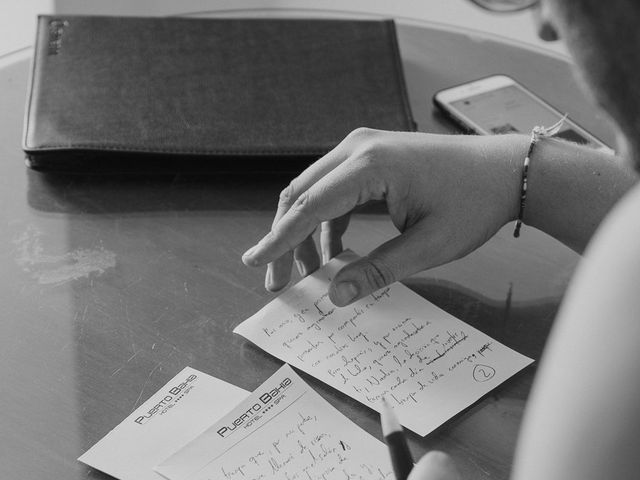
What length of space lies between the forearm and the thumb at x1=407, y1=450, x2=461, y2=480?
0.40 metres

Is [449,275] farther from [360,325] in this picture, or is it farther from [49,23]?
[49,23]

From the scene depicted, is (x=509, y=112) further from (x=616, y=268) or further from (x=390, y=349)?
(x=616, y=268)

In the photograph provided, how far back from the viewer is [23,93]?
126 centimetres

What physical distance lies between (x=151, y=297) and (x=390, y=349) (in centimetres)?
23

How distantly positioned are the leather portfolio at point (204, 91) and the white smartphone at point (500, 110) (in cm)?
7

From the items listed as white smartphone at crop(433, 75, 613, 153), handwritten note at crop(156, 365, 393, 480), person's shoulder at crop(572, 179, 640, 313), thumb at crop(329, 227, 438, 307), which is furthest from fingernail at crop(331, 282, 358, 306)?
person's shoulder at crop(572, 179, 640, 313)

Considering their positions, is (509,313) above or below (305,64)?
below

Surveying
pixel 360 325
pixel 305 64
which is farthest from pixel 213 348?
pixel 305 64

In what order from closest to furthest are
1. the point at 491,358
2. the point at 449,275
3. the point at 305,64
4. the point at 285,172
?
the point at 491,358 < the point at 449,275 < the point at 285,172 < the point at 305,64

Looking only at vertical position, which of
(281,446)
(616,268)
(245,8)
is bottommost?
(245,8)

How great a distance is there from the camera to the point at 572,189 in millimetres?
1004

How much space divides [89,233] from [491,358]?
0.43 m

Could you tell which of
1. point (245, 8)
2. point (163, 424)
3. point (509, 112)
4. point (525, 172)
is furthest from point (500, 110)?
point (245, 8)

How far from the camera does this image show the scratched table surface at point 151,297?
2.72 feet
